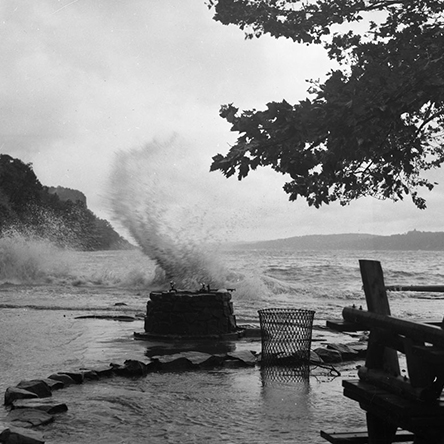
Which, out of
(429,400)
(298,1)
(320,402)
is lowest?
(320,402)

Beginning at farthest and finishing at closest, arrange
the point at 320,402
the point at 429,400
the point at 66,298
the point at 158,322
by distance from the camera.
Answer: the point at 66,298
the point at 158,322
the point at 320,402
the point at 429,400

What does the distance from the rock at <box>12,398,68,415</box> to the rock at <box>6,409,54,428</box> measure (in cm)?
11

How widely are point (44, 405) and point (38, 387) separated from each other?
806 millimetres

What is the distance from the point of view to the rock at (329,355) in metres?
11.1

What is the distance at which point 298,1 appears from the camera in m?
8.30

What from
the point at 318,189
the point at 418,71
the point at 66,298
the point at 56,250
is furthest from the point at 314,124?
the point at 56,250

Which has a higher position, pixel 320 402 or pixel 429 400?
pixel 429 400

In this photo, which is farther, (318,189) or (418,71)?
(318,189)

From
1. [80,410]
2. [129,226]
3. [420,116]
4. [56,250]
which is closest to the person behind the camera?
[80,410]

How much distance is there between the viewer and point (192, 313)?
1396 cm

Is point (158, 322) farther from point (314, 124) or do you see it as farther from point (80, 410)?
point (314, 124)

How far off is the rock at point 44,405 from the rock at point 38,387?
0.47 metres

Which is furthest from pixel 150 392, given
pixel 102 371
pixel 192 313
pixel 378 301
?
pixel 192 313

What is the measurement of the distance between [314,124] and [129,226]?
3065cm
